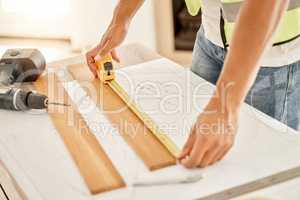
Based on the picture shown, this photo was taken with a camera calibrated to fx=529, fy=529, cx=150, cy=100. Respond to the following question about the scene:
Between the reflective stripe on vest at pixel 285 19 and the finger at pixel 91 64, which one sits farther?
the finger at pixel 91 64

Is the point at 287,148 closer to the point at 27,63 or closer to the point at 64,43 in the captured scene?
the point at 27,63

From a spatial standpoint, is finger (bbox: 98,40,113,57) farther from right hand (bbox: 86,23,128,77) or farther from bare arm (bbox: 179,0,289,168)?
bare arm (bbox: 179,0,289,168)

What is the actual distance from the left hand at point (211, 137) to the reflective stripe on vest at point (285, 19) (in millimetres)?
276

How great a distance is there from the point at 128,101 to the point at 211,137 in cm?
30

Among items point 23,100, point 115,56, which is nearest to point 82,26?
point 115,56

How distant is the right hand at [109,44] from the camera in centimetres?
131

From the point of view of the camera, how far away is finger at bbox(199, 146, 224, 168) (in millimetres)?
904

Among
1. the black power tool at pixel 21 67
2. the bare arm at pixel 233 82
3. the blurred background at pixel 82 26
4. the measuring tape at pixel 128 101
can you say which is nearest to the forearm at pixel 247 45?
the bare arm at pixel 233 82

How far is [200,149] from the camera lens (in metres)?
0.90

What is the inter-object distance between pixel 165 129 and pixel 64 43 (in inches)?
87.9

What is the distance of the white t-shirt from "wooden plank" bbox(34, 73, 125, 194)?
1.24ft

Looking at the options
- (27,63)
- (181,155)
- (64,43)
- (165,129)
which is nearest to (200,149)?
(181,155)

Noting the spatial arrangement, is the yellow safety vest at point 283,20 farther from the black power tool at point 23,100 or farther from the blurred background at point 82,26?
the blurred background at point 82,26

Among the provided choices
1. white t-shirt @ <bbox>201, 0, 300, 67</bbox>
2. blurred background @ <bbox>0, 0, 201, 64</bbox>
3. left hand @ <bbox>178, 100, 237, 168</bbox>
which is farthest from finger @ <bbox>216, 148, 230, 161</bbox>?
blurred background @ <bbox>0, 0, 201, 64</bbox>
